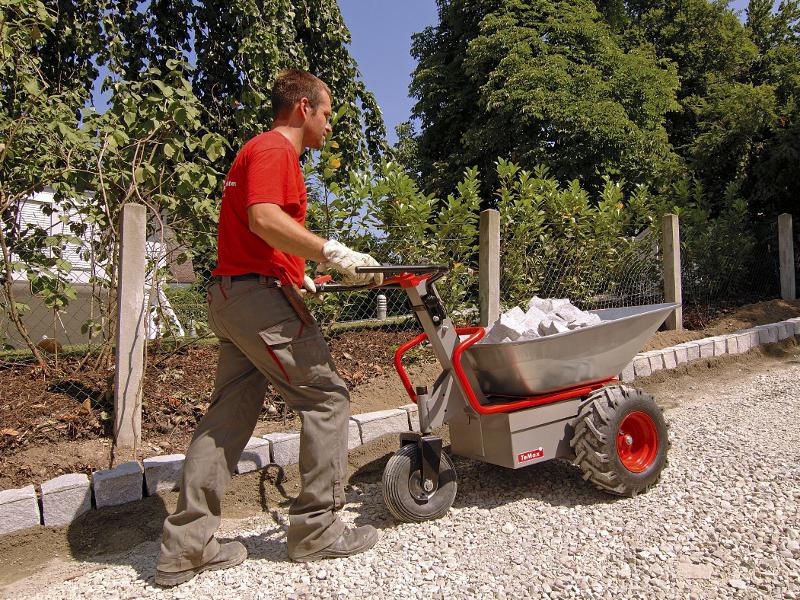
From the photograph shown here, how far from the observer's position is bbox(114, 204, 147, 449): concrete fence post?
334cm

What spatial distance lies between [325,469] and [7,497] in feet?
4.96

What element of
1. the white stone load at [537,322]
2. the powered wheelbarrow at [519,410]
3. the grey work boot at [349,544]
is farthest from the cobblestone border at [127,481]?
the white stone load at [537,322]

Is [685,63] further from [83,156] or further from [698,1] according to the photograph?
[83,156]

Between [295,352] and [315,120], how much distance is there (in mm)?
997

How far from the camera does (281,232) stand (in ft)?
7.29

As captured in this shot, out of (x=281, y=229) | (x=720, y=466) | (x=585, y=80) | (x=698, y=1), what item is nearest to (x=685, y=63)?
(x=698, y=1)

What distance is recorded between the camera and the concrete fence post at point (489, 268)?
4.80 metres

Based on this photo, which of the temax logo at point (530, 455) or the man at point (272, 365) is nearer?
the man at point (272, 365)

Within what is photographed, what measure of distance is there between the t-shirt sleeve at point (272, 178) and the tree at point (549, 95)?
12.4m

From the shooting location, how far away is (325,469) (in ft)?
7.98

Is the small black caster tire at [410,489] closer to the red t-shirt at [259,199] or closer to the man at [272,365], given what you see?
the man at [272,365]

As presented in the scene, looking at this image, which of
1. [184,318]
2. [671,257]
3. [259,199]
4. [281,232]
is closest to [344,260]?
[281,232]

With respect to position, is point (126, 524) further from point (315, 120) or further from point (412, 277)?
point (315, 120)

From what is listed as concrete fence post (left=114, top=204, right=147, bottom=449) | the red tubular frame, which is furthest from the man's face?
concrete fence post (left=114, top=204, right=147, bottom=449)
